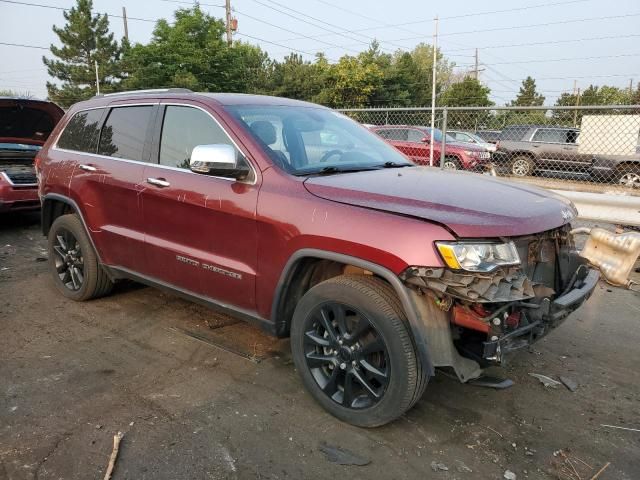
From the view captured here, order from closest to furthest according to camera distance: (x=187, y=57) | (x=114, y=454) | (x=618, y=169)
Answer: (x=114, y=454) < (x=618, y=169) < (x=187, y=57)

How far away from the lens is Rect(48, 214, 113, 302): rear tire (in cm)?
456

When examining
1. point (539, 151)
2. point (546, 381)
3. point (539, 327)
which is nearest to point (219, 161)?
point (539, 327)

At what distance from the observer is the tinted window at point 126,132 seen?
4.01 meters

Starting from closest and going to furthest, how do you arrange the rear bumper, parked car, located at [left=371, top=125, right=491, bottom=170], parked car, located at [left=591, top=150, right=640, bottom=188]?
the rear bumper, parked car, located at [left=591, top=150, right=640, bottom=188], parked car, located at [left=371, top=125, right=491, bottom=170]

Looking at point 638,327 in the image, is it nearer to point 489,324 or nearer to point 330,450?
point 489,324

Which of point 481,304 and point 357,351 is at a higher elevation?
point 481,304

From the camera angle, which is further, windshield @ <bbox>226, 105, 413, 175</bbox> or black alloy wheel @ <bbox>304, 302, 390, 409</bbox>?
windshield @ <bbox>226, 105, 413, 175</bbox>

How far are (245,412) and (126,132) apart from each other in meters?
2.44

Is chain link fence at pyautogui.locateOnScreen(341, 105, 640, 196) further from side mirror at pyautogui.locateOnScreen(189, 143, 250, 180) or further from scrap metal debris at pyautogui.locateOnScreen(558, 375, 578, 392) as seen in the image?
side mirror at pyautogui.locateOnScreen(189, 143, 250, 180)

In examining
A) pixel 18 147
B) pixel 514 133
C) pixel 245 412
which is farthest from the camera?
pixel 514 133

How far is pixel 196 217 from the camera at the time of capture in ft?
11.4

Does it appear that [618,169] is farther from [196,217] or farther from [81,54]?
[81,54]

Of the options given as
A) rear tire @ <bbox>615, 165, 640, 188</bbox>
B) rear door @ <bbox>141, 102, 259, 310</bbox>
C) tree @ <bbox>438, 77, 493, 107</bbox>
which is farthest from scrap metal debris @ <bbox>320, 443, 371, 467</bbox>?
tree @ <bbox>438, 77, 493, 107</bbox>

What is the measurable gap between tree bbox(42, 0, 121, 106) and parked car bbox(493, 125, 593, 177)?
39307 millimetres
